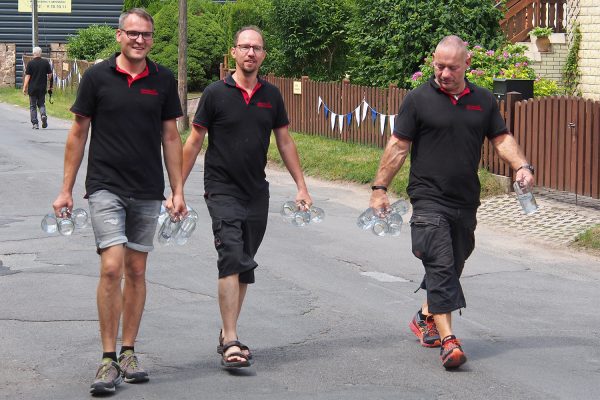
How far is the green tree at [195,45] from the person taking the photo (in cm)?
3609

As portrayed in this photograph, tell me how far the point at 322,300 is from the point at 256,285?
0.79 meters

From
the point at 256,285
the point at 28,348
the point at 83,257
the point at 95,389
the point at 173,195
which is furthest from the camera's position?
the point at 83,257

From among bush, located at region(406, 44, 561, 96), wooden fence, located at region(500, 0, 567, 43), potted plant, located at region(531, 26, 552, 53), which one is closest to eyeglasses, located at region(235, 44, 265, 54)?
bush, located at region(406, 44, 561, 96)

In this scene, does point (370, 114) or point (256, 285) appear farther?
point (370, 114)

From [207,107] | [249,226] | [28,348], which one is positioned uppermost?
[207,107]

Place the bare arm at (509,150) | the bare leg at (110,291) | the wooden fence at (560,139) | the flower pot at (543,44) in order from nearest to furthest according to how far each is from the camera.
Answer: the bare leg at (110,291) → the bare arm at (509,150) → the wooden fence at (560,139) → the flower pot at (543,44)

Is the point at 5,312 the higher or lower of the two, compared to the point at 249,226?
lower

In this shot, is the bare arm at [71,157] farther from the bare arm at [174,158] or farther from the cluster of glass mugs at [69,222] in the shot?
the bare arm at [174,158]

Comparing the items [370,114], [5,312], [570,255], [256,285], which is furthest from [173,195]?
[370,114]

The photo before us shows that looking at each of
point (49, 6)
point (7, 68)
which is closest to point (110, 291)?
point (7, 68)

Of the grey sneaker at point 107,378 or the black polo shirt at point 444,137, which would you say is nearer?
the grey sneaker at point 107,378

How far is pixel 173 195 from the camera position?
23.0 feet

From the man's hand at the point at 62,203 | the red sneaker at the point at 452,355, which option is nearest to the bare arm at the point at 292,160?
the red sneaker at the point at 452,355

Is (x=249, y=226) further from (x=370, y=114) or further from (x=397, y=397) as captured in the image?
(x=370, y=114)
